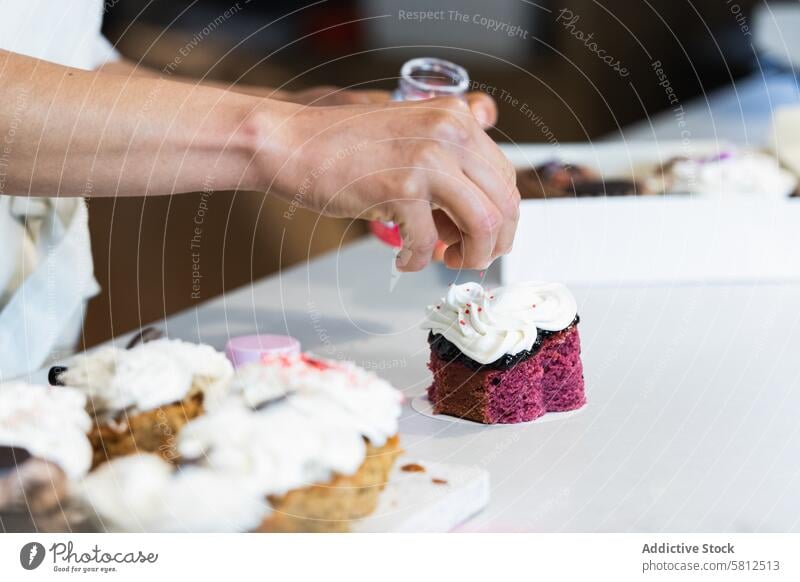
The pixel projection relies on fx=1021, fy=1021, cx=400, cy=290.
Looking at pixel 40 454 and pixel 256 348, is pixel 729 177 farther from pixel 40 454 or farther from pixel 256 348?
pixel 40 454

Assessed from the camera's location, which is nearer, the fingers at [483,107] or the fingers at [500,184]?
the fingers at [500,184]

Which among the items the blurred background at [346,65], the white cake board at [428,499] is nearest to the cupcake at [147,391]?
the white cake board at [428,499]

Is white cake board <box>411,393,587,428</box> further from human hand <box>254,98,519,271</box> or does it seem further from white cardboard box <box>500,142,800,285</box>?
white cardboard box <box>500,142,800,285</box>

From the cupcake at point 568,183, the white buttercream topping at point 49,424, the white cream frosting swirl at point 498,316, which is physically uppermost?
the cupcake at point 568,183

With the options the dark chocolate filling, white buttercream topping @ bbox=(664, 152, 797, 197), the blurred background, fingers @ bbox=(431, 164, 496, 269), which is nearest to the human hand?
fingers @ bbox=(431, 164, 496, 269)

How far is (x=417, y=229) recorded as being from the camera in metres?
0.68

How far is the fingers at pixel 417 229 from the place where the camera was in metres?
0.66

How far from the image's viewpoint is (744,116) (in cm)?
236

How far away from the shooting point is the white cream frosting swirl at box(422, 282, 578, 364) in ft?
2.42

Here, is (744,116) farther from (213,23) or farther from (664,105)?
(213,23)

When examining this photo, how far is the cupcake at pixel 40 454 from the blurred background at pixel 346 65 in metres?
1.38

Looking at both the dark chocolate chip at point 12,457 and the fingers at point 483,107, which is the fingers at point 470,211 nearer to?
the dark chocolate chip at point 12,457
